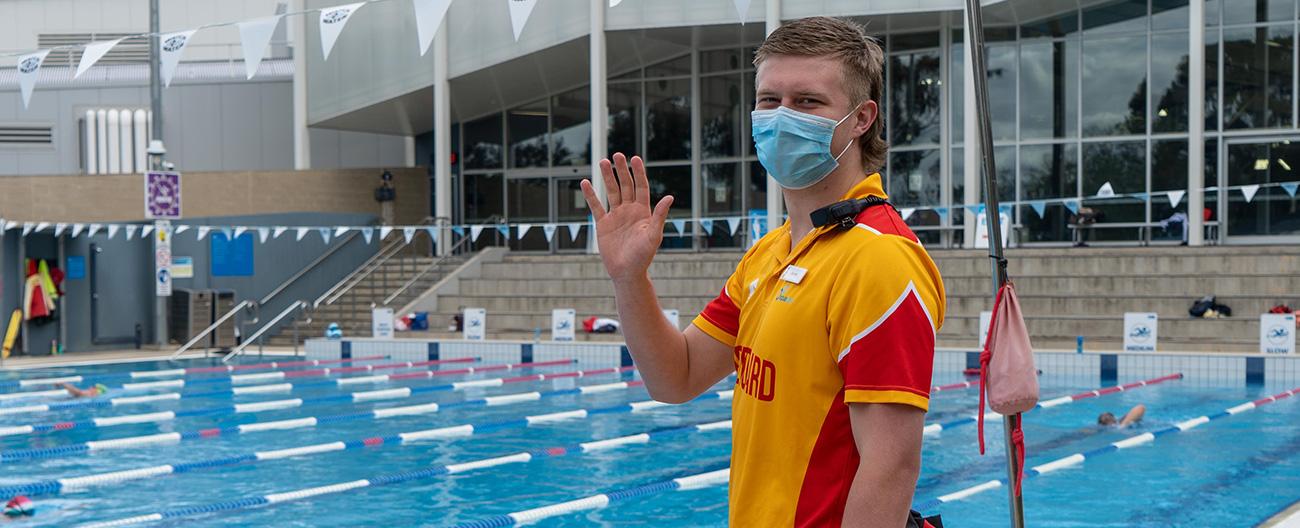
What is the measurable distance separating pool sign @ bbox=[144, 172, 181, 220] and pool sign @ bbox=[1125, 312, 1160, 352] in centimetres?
1380

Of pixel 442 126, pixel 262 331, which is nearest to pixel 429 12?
pixel 262 331

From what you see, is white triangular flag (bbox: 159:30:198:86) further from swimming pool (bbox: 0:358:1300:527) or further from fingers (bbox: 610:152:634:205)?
fingers (bbox: 610:152:634:205)

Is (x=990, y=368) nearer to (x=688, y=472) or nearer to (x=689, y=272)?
(x=688, y=472)

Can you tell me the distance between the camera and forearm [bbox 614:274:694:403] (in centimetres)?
228

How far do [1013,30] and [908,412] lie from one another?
22381mm

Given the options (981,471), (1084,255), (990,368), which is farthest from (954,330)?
(990,368)

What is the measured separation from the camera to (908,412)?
188cm

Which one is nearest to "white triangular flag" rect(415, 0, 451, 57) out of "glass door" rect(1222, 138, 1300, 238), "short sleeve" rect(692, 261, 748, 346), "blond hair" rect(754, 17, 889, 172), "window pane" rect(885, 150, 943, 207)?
"short sleeve" rect(692, 261, 748, 346)

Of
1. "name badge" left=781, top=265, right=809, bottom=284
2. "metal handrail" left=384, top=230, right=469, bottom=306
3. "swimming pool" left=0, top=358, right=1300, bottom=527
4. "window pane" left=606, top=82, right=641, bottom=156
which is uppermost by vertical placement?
"window pane" left=606, top=82, right=641, bottom=156

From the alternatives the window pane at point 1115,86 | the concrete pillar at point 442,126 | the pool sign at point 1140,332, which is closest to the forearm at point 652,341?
the pool sign at point 1140,332

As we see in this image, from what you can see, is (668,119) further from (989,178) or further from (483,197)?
(989,178)

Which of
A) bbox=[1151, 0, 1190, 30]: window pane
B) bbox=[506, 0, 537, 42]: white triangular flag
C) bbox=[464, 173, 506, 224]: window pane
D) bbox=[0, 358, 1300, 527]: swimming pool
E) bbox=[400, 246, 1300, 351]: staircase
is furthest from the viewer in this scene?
bbox=[464, 173, 506, 224]: window pane

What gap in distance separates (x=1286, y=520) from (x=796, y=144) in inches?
203

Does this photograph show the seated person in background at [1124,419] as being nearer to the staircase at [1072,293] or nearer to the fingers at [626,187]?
the staircase at [1072,293]
